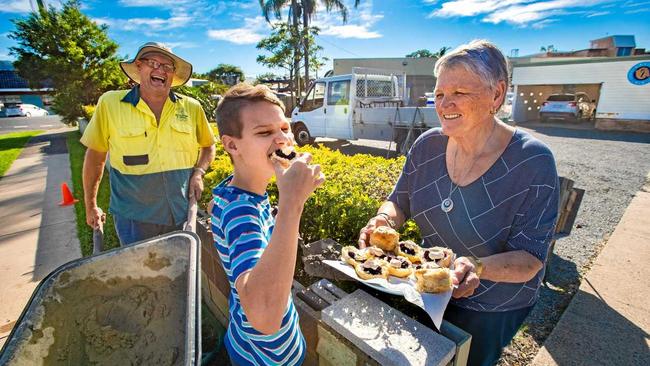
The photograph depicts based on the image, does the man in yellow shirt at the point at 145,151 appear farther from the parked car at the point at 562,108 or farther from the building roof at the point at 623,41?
the building roof at the point at 623,41

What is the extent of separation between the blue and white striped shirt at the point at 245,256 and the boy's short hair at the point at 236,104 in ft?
0.82

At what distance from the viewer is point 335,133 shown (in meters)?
11.7

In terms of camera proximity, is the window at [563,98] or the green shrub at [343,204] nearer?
the green shrub at [343,204]

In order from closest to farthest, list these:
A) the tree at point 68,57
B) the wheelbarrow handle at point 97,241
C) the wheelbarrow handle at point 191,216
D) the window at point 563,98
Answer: the wheelbarrow handle at point 191,216, the wheelbarrow handle at point 97,241, the tree at point 68,57, the window at point 563,98

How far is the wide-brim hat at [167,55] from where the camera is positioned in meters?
2.74

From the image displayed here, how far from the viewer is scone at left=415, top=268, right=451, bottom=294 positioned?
4.57ft

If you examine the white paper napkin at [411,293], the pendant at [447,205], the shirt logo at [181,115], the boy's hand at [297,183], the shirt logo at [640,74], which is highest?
the shirt logo at [640,74]

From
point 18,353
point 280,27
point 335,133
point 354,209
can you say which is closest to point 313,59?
point 280,27

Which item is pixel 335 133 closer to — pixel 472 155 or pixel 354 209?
pixel 354 209

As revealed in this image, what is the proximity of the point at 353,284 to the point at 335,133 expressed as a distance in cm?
995

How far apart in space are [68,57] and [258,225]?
19516 millimetres

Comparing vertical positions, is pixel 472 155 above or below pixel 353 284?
above

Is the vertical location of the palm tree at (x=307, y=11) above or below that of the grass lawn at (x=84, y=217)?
above

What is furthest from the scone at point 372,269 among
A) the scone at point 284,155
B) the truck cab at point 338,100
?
the truck cab at point 338,100
